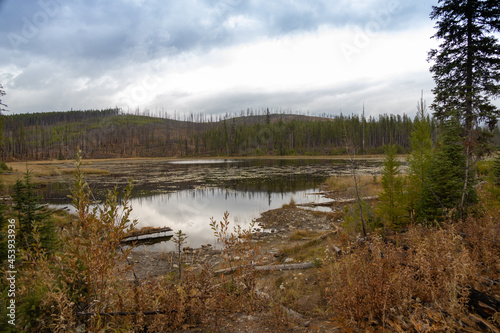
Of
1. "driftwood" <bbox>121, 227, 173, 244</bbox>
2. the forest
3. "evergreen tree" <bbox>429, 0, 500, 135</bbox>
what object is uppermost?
"evergreen tree" <bbox>429, 0, 500, 135</bbox>

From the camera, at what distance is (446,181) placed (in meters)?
7.77

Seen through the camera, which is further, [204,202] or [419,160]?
[204,202]

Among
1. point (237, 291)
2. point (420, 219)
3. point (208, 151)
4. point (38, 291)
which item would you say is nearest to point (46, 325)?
point (38, 291)

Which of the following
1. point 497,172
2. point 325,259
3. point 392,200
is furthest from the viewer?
point 497,172

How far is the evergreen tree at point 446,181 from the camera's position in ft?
25.1

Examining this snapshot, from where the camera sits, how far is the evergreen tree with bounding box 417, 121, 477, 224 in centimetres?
766

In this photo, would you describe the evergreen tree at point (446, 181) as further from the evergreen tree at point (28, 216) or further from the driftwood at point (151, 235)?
the driftwood at point (151, 235)

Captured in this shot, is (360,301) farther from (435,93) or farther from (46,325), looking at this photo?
(435,93)

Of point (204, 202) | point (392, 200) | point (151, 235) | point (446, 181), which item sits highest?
point (446, 181)

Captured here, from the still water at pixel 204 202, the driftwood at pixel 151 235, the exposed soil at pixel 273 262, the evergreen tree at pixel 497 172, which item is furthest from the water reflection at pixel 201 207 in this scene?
the evergreen tree at pixel 497 172

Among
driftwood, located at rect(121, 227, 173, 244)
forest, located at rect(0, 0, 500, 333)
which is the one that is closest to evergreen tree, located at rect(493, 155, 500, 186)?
forest, located at rect(0, 0, 500, 333)

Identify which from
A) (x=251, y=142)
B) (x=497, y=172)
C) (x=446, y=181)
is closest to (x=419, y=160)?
(x=446, y=181)

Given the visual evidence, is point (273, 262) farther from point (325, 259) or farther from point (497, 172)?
point (497, 172)

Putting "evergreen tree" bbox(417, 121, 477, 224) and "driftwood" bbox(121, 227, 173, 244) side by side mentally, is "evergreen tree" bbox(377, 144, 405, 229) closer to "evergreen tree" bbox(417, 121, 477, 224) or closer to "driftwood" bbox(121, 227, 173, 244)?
"evergreen tree" bbox(417, 121, 477, 224)
